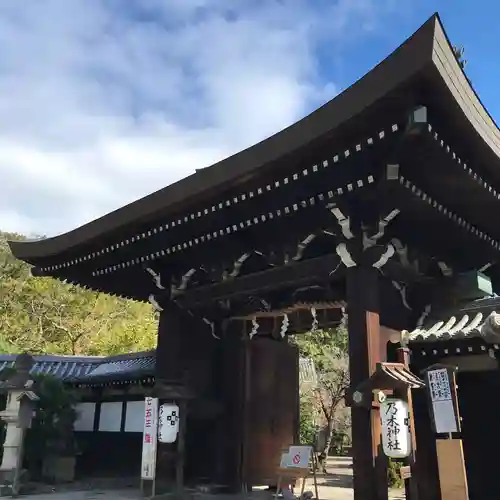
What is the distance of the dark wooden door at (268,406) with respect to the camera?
890 cm

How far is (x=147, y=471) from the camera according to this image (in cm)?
785

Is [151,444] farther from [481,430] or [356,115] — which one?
[356,115]

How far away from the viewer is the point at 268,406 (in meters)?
9.34

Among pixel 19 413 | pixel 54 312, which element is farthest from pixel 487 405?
pixel 54 312

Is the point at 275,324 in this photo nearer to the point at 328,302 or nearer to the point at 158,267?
the point at 328,302

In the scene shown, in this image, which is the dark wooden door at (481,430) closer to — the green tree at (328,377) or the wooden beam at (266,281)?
the wooden beam at (266,281)

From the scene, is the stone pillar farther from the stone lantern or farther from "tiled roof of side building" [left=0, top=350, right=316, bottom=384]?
"tiled roof of side building" [left=0, top=350, right=316, bottom=384]

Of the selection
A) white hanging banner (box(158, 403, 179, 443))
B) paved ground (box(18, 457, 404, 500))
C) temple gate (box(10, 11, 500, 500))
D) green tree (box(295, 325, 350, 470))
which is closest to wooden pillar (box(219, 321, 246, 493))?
temple gate (box(10, 11, 500, 500))

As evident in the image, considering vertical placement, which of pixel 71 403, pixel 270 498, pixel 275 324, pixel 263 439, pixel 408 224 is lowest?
pixel 270 498

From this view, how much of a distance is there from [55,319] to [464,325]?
24928 millimetres

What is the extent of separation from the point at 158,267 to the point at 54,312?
831 inches

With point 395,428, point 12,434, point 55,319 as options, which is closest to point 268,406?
point 395,428

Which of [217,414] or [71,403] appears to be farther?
[71,403]

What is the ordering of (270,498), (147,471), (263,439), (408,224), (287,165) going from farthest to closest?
(263,439)
(270,498)
(147,471)
(408,224)
(287,165)
